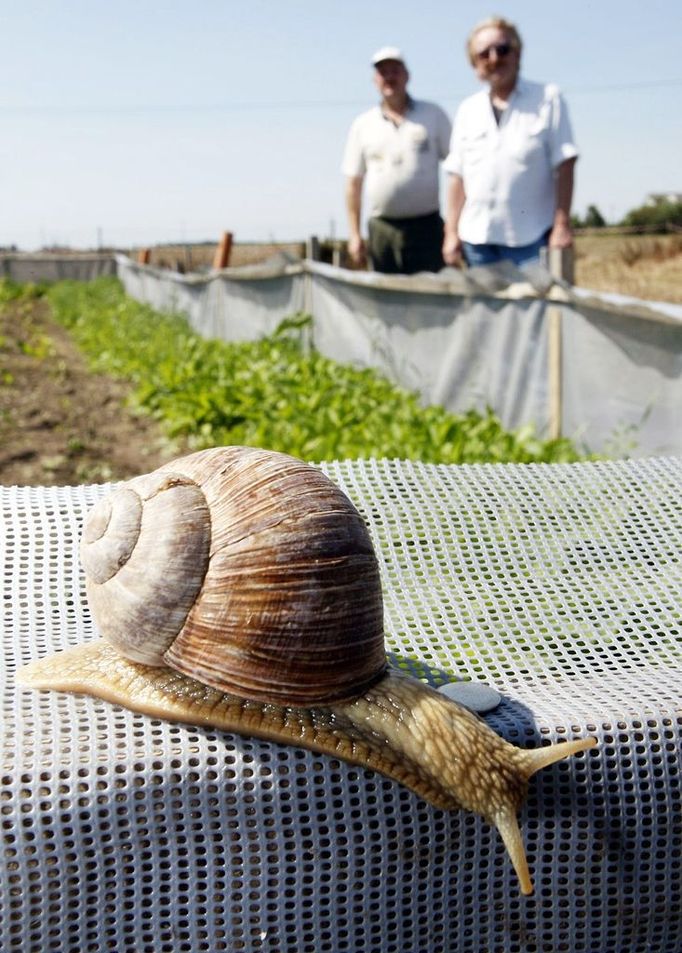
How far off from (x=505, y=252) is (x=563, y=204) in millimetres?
507

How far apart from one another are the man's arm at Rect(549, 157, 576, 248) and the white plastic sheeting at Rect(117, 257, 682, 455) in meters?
0.31

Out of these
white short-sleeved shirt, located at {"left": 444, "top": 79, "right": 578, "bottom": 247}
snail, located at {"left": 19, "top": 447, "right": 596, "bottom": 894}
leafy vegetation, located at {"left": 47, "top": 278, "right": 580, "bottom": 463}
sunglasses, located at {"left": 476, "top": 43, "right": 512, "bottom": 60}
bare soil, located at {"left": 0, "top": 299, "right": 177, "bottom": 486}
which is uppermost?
sunglasses, located at {"left": 476, "top": 43, "right": 512, "bottom": 60}

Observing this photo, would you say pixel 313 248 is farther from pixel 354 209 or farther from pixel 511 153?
pixel 511 153

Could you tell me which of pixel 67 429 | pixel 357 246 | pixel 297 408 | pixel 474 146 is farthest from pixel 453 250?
pixel 67 429

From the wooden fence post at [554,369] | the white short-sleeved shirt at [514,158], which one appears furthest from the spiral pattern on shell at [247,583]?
the white short-sleeved shirt at [514,158]

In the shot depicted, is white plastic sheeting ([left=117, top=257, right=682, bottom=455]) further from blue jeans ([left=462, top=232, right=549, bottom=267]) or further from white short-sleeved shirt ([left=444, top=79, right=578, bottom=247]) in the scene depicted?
white short-sleeved shirt ([left=444, top=79, right=578, bottom=247])

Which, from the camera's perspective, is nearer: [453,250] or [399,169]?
[453,250]

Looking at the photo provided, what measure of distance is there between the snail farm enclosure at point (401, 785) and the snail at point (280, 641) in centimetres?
4

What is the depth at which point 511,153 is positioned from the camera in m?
5.78

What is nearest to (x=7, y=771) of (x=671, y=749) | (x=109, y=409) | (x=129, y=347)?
(x=671, y=749)

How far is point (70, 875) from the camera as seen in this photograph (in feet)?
5.16

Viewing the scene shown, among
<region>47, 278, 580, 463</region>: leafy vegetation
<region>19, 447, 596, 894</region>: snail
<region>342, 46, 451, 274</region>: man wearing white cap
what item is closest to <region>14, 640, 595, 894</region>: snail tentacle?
<region>19, 447, 596, 894</region>: snail

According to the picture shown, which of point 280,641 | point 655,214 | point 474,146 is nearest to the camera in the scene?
point 280,641

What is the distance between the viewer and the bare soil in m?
6.35
